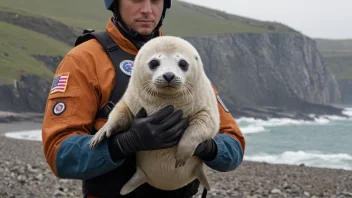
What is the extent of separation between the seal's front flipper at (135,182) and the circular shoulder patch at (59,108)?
65cm

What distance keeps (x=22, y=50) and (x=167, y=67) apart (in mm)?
73480

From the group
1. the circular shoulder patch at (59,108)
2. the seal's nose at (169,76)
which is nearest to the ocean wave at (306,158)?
the circular shoulder patch at (59,108)

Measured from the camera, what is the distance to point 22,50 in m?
72.6

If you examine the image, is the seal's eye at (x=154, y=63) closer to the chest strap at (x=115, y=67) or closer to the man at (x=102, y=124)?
the man at (x=102, y=124)

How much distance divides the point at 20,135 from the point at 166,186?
39331 mm

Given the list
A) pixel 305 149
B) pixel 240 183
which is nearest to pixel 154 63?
pixel 240 183

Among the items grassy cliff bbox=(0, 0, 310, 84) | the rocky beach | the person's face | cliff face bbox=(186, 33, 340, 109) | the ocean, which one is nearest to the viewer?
the person's face

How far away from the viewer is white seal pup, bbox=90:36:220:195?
10.3 ft

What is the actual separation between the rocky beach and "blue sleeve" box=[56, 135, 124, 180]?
8.61m

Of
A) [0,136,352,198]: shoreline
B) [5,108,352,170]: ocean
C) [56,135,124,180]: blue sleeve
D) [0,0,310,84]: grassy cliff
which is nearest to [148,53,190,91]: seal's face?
[56,135,124,180]: blue sleeve

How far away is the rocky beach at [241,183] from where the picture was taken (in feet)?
40.0

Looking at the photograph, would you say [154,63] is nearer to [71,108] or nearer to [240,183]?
[71,108]

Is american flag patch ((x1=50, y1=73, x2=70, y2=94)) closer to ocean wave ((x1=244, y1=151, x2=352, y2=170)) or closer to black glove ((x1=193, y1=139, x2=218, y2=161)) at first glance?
black glove ((x1=193, y1=139, x2=218, y2=161))

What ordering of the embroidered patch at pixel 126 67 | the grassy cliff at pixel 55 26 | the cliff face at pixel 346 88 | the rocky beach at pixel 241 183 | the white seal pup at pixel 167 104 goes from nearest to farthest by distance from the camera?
the white seal pup at pixel 167 104 < the embroidered patch at pixel 126 67 < the rocky beach at pixel 241 183 < the grassy cliff at pixel 55 26 < the cliff face at pixel 346 88
